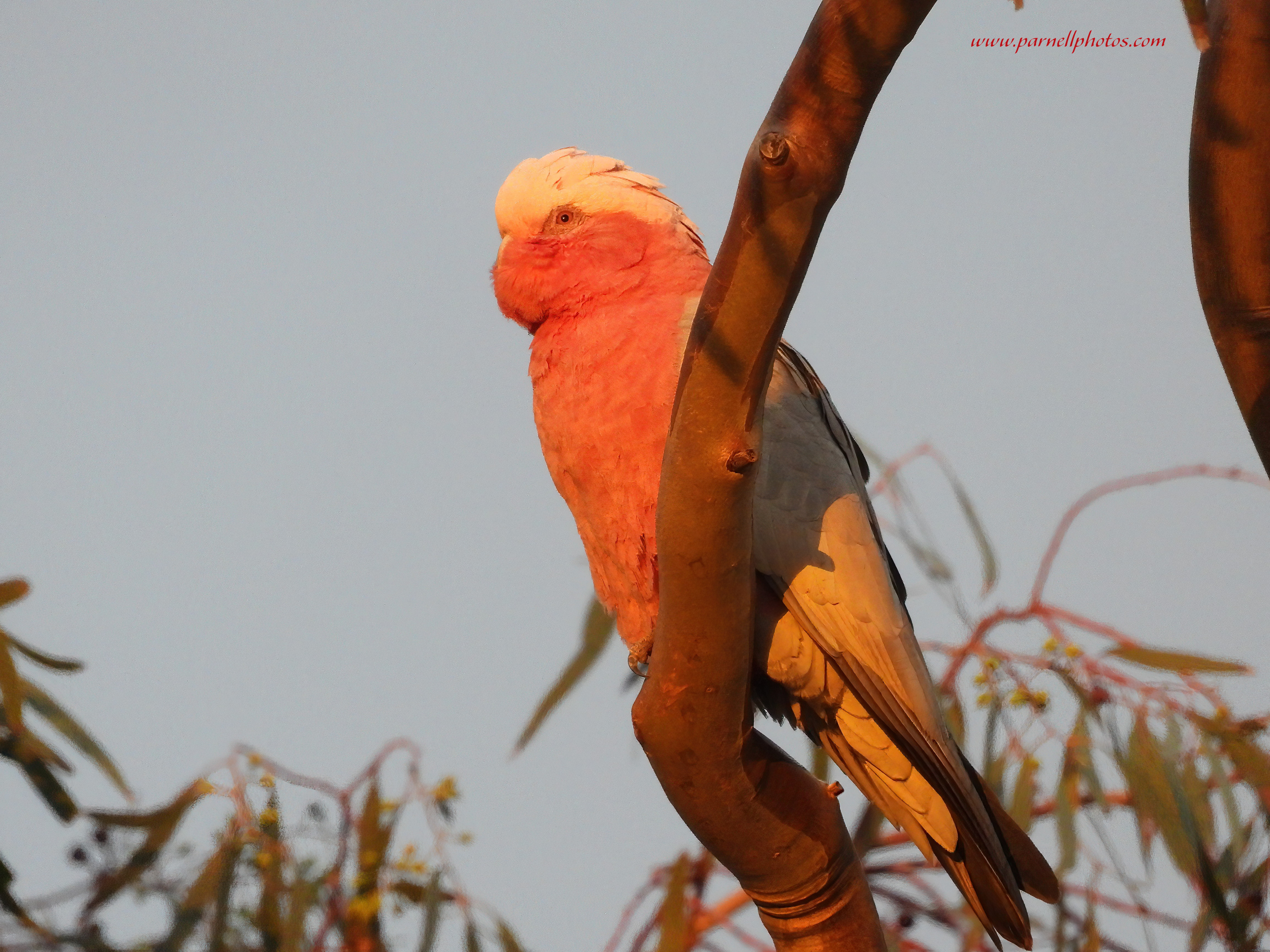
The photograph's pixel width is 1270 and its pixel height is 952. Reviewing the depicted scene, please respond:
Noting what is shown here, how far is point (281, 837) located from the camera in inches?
107

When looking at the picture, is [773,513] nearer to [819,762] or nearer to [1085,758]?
[819,762]

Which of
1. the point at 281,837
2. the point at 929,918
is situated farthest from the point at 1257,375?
the point at 281,837

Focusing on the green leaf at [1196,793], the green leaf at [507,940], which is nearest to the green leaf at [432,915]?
the green leaf at [507,940]

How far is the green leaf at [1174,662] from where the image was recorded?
2674mm

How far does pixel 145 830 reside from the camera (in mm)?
2711

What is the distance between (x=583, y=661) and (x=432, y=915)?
646 millimetres

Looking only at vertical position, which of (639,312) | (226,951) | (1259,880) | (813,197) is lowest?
(226,951)

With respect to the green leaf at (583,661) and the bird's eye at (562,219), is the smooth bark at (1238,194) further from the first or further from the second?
the green leaf at (583,661)

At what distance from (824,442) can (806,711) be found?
0.46m

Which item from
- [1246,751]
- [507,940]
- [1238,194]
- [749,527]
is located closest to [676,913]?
[507,940]

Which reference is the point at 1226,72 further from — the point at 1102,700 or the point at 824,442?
the point at 1102,700

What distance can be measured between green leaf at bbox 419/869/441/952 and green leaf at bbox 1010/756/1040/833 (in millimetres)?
1225

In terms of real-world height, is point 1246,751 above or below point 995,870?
above

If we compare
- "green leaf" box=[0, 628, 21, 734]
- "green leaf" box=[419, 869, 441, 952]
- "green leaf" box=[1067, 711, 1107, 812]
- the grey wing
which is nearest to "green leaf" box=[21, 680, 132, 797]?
"green leaf" box=[0, 628, 21, 734]
